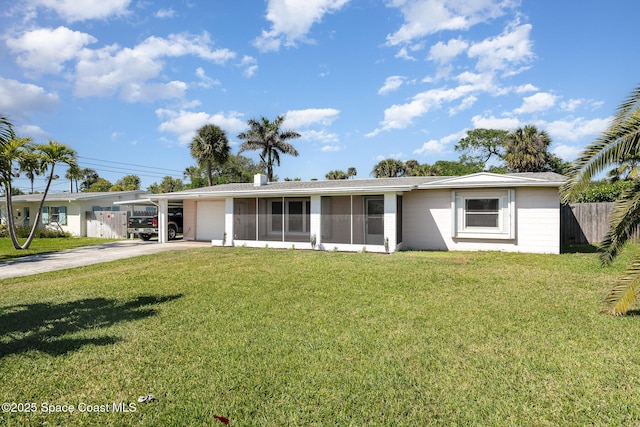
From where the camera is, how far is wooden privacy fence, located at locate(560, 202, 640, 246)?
14383 mm

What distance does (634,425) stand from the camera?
247 cm

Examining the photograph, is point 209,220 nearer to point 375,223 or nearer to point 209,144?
point 375,223

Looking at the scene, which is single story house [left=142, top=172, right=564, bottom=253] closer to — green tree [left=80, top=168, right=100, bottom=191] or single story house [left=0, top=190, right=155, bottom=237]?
single story house [left=0, top=190, right=155, bottom=237]

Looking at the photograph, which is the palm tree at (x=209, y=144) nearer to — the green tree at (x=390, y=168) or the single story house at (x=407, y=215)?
the single story house at (x=407, y=215)

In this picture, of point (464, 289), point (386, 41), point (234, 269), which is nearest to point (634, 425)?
point (464, 289)

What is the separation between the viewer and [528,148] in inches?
1073

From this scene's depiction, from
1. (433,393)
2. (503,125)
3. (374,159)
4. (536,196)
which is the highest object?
(503,125)

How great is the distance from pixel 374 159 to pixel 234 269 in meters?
32.7

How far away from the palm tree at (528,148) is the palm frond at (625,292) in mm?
26207

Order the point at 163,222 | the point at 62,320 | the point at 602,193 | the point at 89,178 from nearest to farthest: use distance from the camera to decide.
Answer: the point at 62,320 < the point at 602,193 < the point at 163,222 < the point at 89,178

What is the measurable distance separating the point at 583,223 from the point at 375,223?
9.81 m

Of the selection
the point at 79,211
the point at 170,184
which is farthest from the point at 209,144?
the point at 170,184

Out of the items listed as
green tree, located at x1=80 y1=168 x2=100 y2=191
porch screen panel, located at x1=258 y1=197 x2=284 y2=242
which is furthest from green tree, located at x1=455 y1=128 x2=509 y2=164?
green tree, located at x1=80 y1=168 x2=100 y2=191

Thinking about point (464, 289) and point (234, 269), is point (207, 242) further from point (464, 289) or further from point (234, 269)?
point (464, 289)
